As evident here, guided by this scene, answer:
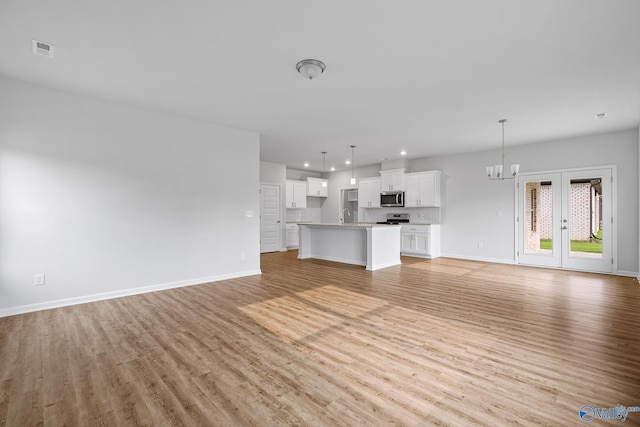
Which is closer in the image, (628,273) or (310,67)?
(310,67)

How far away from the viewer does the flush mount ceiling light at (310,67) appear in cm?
304

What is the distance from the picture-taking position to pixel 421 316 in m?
3.38

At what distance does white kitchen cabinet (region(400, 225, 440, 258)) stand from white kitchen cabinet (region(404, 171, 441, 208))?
0.65m

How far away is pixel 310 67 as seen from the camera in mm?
3068

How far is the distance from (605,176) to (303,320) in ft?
21.3

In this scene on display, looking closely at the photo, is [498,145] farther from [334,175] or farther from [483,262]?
[334,175]

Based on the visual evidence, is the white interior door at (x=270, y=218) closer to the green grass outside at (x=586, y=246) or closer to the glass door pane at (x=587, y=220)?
the glass door pane at (x=587, y=220)

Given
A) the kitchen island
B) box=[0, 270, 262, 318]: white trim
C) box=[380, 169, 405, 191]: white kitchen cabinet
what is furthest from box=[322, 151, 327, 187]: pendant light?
box=[0, 270, 262, 318]: white trim

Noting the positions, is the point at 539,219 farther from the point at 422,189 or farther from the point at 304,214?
the point at 304,214

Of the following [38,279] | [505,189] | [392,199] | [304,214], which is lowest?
[38,279]

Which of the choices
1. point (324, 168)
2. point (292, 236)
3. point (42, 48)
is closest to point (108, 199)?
point (42, 48)

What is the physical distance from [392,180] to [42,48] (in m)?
7.53

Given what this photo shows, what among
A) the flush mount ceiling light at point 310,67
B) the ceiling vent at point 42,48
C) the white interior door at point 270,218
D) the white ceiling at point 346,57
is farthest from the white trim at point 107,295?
the flush mount ceiling light at point 310,67

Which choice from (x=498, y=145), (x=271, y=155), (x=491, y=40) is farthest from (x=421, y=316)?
(x=271, y=155)
